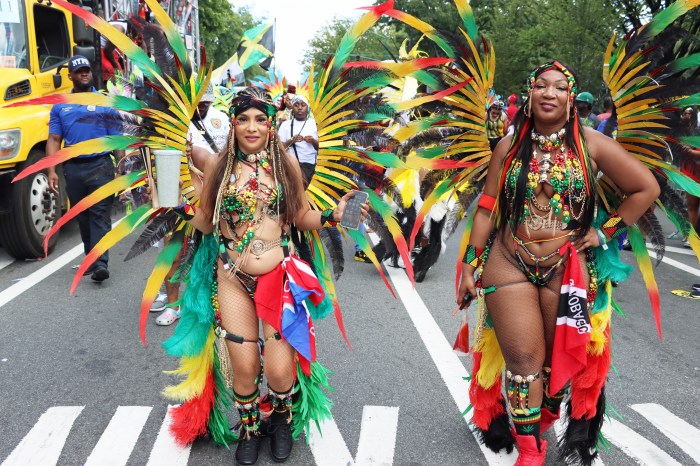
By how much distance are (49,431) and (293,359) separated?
1373 millimetres

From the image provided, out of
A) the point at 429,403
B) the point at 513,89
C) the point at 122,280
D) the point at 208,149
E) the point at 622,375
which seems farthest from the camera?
the point at 513,89

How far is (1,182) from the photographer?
6262mm

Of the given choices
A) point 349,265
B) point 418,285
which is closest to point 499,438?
point 418,285

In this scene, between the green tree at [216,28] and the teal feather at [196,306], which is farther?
the green tree at [216,28]

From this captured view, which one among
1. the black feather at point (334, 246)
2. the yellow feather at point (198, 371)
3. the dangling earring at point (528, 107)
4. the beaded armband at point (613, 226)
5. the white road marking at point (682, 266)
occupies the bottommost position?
the white road marking at point (682, 266)

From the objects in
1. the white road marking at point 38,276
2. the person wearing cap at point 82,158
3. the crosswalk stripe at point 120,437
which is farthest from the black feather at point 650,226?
the white road marking at point 38,276

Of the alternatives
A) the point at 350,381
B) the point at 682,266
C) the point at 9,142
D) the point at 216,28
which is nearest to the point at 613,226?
the point at 350,381

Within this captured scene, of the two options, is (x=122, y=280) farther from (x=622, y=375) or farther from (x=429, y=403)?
(x=622, y=375)

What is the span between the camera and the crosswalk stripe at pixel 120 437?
9.85ft

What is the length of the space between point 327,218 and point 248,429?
42.7 inches

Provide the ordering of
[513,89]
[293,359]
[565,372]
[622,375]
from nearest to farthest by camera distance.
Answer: [565,372] → [293,359] → [622,375] → [513,89]

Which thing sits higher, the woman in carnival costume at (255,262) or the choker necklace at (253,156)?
the choker necklace at (253,156)

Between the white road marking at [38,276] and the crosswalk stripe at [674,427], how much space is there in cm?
406

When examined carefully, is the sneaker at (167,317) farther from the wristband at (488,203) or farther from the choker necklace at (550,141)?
the choker necklace at (550,141)
